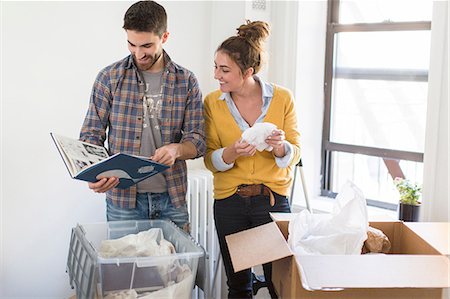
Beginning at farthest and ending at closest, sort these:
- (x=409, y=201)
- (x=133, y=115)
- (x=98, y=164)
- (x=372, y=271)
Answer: (x=409, y=201)
(x=133, y=115)
(x=98, y=164)
(x=372, y=271)

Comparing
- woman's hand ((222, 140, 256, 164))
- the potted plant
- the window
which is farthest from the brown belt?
the window

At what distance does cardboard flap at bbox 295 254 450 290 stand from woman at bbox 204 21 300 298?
0.64m

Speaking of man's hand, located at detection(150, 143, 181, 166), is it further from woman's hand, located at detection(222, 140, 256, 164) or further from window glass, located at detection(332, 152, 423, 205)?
window glass, located at detection(332, 152, 423, 205)

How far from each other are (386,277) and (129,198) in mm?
957

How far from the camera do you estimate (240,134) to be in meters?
2.29

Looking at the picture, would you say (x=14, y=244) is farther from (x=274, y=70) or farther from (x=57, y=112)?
(x=274, y=70)

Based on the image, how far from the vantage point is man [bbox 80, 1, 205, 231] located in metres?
2.09

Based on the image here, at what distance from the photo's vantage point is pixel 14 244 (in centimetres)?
247

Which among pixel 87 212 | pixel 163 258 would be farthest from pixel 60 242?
pixel 163 258

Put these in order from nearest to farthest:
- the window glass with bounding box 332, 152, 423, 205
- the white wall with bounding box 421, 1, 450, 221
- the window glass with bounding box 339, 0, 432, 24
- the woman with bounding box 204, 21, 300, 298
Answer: the woman with bounding box 204, 21, 300, 298, the white wall with bounding box 421, 1, 450, 221, the window glass with bounding box 339, 0, 432, 24, the window glass with bounding box 332, 152, 423, 205

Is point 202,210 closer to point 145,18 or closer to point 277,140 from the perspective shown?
point 277,140

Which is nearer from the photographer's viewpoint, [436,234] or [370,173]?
[436,234]

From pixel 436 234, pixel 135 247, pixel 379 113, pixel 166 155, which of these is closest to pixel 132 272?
pixel 135 247

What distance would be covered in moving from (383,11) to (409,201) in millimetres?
1011
